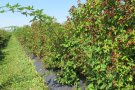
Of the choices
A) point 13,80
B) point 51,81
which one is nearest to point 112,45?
point 51,81

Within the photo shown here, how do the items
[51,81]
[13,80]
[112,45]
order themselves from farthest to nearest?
[13,80] → [51,81] → [112,45]

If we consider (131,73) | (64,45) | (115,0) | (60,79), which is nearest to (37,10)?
(64,45)

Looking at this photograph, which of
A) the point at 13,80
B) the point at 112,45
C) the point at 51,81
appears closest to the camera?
the point at 112,45

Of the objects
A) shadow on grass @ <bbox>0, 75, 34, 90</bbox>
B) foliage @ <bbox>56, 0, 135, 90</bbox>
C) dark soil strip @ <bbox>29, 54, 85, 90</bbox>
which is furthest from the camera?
shadow on grass @ <bbox>0, 75, 34, 90</bbox>

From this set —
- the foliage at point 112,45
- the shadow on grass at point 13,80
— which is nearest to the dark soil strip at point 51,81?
the shadow on grass at point 13,80

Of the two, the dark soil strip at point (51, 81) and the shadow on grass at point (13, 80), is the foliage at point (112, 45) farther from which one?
the shadow on grass at point (13, 80)

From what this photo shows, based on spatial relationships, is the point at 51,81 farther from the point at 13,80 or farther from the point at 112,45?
the point at 112,45

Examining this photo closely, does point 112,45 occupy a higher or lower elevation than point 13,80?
higher

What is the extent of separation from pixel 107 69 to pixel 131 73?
425 mm

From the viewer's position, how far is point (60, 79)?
29.8ft

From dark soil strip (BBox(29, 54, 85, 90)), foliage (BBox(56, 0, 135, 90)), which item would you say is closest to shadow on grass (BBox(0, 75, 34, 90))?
dark soil strip (BBox(29, 54, 85, 90))

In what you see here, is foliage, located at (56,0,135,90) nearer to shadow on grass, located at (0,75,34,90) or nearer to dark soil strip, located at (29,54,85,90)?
dark soil strip, located at (29,54,85,90)

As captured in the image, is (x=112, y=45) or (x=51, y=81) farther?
(x=51, y=81)

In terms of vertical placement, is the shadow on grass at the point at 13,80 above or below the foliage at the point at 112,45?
below
